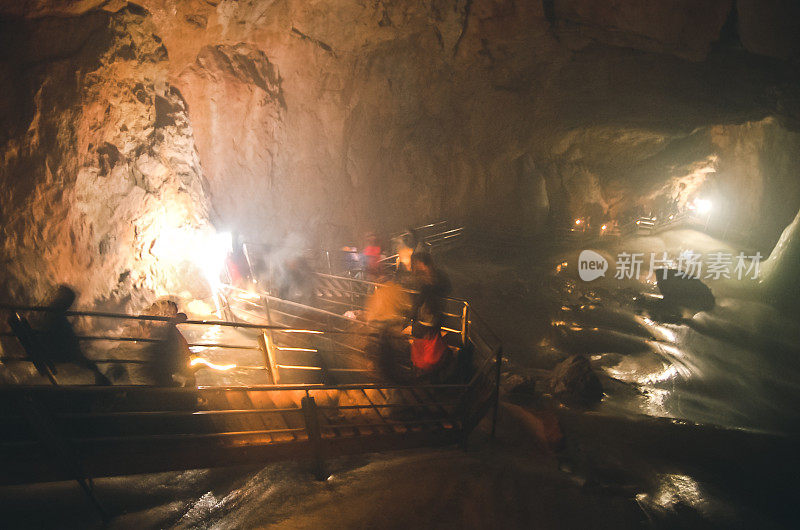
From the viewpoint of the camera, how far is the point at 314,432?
12.3ft

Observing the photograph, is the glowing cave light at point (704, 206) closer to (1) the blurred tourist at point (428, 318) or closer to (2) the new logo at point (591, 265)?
(2) the new logo at point (591, 265)

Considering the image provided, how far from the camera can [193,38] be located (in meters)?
8.45

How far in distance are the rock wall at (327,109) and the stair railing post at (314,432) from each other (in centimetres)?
557

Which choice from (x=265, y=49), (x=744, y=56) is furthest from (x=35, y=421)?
(x=744, y=56)

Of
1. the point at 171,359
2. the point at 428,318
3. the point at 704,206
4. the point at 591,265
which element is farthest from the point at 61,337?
the point at 704,206

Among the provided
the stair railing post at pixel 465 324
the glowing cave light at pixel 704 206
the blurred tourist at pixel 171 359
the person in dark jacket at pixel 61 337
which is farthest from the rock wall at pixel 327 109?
the stair railing post at pixel 465 324

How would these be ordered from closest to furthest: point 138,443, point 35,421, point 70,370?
point 35,421 → point 138,443 → point 70,370

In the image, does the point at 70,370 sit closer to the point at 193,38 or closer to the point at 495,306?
the point at 193,38

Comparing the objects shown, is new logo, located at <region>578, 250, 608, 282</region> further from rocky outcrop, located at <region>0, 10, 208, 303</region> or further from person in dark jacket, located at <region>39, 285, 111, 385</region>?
person in dark jacket, located at <region>39, 285, 111, 385</region>

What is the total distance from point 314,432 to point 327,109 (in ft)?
36.1

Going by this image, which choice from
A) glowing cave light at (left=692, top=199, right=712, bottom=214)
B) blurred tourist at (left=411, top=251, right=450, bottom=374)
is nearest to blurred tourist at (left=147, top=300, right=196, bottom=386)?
blurred tourist at (left=411, top=251, right=450, bottom=374)

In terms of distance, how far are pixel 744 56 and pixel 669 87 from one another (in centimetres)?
232

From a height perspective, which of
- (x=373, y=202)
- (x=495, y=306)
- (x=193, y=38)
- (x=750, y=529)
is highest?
(x=193, y=38)

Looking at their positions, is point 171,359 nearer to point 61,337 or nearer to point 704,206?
point 61,337
